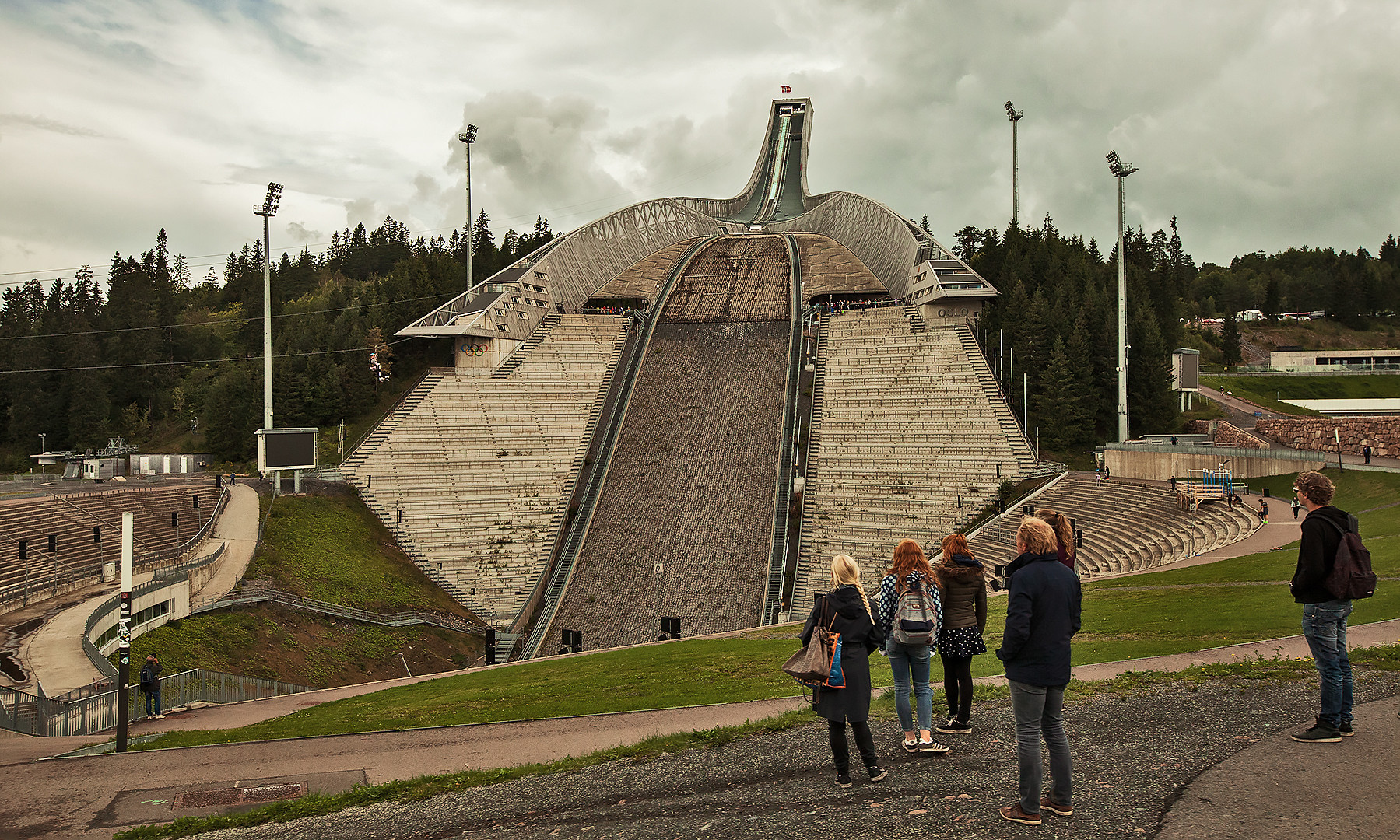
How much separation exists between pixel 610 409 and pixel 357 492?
1508 cm

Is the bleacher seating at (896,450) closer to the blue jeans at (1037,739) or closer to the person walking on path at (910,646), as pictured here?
the person walking on path at (910,646)

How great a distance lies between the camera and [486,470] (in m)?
42.3

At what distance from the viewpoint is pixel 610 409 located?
164 feet

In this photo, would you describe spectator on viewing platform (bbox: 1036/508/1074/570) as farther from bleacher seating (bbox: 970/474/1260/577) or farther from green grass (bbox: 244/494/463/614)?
green grass (bbox: 244/494/463/614)

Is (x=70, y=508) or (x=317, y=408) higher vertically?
(x=317, y=408)

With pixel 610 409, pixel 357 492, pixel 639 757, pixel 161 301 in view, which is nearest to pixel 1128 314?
pixel 610 409

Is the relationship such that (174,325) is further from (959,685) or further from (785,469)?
(959,685)

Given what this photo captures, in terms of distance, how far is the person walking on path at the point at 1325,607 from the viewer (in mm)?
7152

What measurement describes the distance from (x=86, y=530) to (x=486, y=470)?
16.1 m

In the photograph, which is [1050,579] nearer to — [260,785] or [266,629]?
[260,785]

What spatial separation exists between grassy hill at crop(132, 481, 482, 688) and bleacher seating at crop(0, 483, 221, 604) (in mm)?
2998

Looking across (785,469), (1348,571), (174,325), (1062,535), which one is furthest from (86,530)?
(174,325)

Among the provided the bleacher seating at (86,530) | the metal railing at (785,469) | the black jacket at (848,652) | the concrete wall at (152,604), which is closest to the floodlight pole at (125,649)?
the concrete wall at (152,604)

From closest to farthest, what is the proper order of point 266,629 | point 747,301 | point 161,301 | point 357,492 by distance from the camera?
point 266,629, point 357,492, point 747,301, point 161,301
